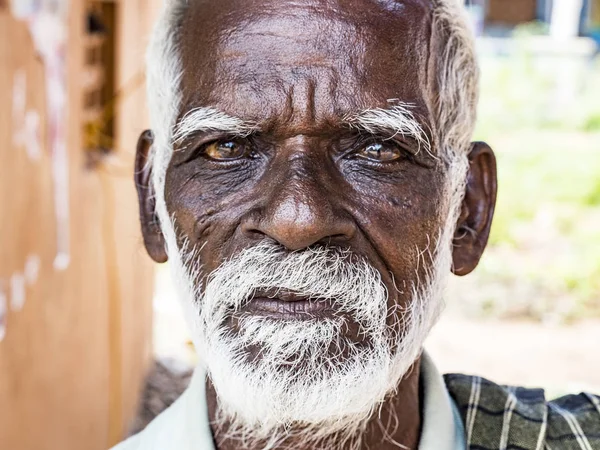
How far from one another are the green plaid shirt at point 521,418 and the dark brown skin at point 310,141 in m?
0.36

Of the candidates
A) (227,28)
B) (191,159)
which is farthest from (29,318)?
(227,28)

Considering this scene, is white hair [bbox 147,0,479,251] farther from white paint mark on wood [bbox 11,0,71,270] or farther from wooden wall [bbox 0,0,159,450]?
Answer: white paint mark on wood [bbox 11,0,71,270]

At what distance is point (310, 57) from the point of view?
1.57 m

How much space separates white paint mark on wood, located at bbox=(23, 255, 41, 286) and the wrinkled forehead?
4.61ft

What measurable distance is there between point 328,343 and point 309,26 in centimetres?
60

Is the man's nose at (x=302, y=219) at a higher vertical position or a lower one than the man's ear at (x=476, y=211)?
higher

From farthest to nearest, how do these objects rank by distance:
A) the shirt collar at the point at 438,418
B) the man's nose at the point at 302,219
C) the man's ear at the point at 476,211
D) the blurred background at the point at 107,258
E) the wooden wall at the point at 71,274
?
1. the blurred background at the point at 107,258
2. the wooden wall at the point at 71,274
3. the man's ear at the point at 476,211
4. the shirt collar at the point at 438,418
5. the man's nose at the point at 302,219

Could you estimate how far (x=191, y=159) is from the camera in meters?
1.70

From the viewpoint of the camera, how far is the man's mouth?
151 cm

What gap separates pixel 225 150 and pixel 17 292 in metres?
1.36

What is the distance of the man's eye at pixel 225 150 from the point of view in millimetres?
1631

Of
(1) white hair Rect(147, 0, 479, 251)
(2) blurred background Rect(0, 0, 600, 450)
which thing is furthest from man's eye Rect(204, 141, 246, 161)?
(2) blurred background Rect(0, 0, 600, 450)

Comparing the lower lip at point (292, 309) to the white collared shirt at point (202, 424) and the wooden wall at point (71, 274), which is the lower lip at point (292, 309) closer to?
the white collared shirt at point (202, 424)

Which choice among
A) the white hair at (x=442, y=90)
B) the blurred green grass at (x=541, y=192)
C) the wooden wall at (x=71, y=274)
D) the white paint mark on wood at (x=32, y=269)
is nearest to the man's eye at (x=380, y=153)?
the white hair at (x=442, y=90)
